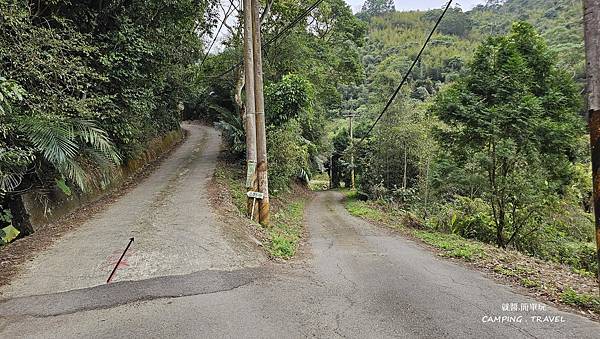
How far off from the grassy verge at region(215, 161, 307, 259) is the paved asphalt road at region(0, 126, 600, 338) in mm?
1390

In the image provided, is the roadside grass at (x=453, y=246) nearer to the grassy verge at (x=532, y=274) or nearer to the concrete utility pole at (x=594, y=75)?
the grassy verge at (x=532, y=274)

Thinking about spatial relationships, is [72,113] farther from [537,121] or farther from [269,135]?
[537,121]

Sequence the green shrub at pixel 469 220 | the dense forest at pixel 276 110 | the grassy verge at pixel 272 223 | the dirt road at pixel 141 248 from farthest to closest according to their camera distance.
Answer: the green shrub at pixel 469 220, the grassy verge at pixel 272 223, the dense forest at pixel 276 110, the dirt road at pixel 141 248

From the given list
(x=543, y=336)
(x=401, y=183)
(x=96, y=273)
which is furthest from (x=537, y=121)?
(x=401, y=183)

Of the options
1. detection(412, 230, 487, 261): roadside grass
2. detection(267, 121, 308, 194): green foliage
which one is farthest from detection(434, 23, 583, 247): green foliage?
detection(267, 121, 308, 194): green foliage

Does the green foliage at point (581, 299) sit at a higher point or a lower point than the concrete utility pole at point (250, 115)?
lower

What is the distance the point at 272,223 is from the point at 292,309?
710 centimetres

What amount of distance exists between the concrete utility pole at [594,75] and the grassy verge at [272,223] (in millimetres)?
5154

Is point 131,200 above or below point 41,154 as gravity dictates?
below

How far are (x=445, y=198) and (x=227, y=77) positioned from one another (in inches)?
452

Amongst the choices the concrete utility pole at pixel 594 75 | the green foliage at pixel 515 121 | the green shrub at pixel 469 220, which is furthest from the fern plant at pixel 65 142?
the green shrub at pixel 469 220

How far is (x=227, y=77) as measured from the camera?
18.2 m

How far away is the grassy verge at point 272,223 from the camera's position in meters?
7.89

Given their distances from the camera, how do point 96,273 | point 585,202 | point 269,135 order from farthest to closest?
point 585,202 < point 269,135 < point 96,273
